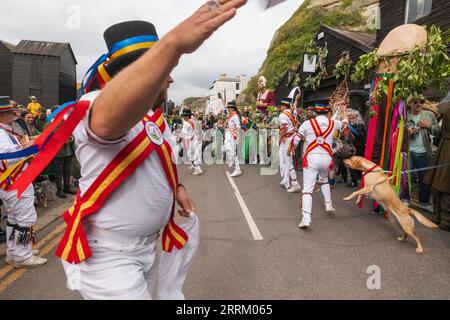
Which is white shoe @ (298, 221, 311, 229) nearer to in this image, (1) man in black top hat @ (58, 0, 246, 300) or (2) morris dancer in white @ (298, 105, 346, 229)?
(2) morris dancer in white @ (298, 105, 346, 229)

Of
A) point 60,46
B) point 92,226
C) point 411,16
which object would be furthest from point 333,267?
point 60,46

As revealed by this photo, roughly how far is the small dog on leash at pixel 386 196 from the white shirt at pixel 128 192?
3.89 metres

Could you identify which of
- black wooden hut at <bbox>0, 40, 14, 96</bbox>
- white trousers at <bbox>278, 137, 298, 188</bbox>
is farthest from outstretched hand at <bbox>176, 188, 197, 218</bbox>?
black wooden hut at <bbox>0, 40, 14, 96</bbox>

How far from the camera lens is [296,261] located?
3.94 metres

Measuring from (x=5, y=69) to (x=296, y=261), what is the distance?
2651 cm

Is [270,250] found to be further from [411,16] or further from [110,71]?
[411,16]

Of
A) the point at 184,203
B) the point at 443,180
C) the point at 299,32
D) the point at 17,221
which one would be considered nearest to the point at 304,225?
the point at 443,180

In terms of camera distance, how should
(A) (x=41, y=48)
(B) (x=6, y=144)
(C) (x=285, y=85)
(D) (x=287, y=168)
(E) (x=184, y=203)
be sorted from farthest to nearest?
(C) (x=285, y=85) < (A) (x=41, y=48) < (D) (x=287, y=168) < (B) (x=6, y=144) < (E) (x=184, y=203)

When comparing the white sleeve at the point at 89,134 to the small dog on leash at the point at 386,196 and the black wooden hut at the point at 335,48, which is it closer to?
the small dog on leash at the point at 386,196

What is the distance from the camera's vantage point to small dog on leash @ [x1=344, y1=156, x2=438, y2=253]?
172 inches

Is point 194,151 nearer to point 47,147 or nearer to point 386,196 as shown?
point 386,196

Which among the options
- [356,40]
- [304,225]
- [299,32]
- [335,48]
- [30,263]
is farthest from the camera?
[299,32]

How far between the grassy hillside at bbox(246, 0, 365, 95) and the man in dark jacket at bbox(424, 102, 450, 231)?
2847cm

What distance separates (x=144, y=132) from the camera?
54.8 inches
